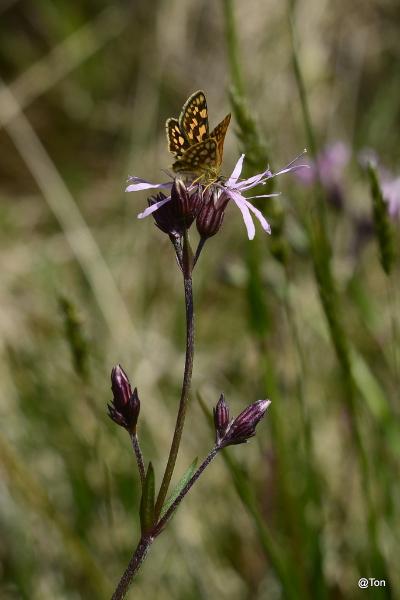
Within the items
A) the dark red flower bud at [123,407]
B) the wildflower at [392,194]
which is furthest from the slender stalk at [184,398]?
the wildflower at [392,194]

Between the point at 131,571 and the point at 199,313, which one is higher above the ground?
the point at 199,313

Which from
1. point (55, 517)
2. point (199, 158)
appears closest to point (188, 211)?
point (199, 158)

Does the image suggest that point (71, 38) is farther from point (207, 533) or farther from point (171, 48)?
point (207, 533)

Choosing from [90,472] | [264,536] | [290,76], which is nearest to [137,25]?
[290,76]

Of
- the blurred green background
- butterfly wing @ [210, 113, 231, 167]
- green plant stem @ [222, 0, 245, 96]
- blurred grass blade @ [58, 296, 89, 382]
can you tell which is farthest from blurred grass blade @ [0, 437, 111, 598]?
green plant stem @ [222, 0, 245, 96]

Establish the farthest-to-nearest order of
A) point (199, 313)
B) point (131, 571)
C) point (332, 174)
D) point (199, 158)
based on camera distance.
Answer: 1. point (199, 313)
2. point (332, 174)
3. point (199, 158)
4. point (131, 571)

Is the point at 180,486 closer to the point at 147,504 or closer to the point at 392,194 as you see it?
the point at 147,504

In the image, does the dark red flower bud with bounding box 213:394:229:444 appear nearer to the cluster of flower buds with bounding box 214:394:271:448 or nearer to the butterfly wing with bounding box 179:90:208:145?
the cluster of flower buds with bounding box 214:394:271:448

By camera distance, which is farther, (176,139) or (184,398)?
(176,139)

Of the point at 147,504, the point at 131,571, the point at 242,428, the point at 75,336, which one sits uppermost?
the point at 75,336
